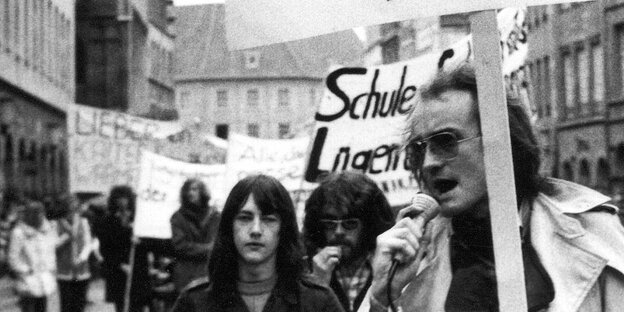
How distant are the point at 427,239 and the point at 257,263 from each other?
139 centimetres

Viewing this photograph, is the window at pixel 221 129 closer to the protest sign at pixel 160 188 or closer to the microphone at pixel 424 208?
the protest sign at pixel 160 188

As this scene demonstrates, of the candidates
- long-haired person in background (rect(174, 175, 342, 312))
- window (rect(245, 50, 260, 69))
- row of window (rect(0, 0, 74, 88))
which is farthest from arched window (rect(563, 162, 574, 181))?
window (rect(245, 50, 260, 69))

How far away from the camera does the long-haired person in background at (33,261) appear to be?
531 inches

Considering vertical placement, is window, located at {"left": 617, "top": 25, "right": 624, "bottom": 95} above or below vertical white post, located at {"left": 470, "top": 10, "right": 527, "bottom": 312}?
above

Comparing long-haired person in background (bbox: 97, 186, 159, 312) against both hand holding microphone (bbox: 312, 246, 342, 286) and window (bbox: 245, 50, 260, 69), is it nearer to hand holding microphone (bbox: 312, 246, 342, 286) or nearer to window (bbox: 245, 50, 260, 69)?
hand holding microphone (bbox: 312, 246, 342, 286)

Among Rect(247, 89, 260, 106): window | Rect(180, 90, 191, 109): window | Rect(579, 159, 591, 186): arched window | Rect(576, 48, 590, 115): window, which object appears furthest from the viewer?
Rect(180, 90, 191, 109): window

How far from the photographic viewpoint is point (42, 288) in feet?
44.2

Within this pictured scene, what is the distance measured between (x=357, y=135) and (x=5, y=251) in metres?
12.9

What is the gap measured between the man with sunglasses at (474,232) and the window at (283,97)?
326 feet

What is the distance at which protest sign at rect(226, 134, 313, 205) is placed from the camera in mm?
12461

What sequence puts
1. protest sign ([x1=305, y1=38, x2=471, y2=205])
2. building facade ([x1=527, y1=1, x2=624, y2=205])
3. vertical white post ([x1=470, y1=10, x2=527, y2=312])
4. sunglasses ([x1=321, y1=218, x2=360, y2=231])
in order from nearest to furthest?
vertical white post ([x1=470, y1=10, x2=527, y2=312]) < sunglasses ([x1=321, y1=218, x2=360, y2=231]) < protest sign ([x1=305, y1=38, x2=471, y2=205]) < building facade ([x1=527, y1=1, x2=624, y2=205])

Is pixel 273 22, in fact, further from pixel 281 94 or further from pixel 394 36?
pixel 281 94

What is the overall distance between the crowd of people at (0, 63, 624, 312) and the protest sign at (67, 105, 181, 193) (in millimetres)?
11825

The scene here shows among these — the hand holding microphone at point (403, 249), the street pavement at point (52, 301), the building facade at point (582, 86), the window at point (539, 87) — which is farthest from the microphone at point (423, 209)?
the window at point (539, 87)
